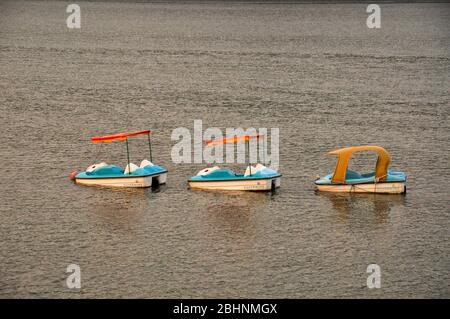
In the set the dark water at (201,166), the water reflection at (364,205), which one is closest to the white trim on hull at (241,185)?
the dark water at (201,166)

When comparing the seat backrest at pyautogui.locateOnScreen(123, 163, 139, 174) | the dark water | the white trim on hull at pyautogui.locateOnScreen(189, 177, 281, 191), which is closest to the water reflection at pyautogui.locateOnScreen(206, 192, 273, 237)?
the dark water

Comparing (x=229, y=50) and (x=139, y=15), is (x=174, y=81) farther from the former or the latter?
(x=139, y=15)

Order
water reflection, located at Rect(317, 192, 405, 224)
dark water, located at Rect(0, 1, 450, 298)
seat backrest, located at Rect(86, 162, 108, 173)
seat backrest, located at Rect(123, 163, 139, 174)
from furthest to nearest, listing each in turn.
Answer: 1. seat backrest, located at Rect(86, 162, 108, 173)
2. seat backrest, located at Rect(123, 163, 139, 174)
3. water reflection, located at Rect(317, 192, 405, 224)
4. dark water, located at Rect(0, 1, 450, 298)

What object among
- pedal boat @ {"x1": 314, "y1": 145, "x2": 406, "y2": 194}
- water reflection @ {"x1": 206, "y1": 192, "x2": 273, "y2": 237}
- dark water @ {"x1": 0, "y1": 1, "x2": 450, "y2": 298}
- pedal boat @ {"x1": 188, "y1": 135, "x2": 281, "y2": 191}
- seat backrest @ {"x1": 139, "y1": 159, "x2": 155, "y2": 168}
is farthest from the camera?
seat backrest @ {"x1": 139, "y1": 159, "x2": 155, "y2": 168}

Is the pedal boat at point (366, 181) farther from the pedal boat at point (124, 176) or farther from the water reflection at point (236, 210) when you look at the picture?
the pedal boat at point (124, 176)

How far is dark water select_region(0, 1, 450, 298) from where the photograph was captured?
48.2m

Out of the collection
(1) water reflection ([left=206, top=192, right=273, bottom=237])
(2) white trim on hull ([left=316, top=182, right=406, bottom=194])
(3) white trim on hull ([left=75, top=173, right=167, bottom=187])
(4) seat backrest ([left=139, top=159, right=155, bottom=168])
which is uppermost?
(4) seat backrest ([left=139, top=159, right=155, bottom=168])

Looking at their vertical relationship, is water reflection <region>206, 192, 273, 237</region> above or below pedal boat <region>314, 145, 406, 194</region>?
below

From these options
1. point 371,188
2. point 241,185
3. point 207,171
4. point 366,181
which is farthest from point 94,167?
point 371,188

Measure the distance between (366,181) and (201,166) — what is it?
12.3 meters

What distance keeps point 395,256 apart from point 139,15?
407 ft

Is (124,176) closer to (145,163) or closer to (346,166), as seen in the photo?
(145,163)

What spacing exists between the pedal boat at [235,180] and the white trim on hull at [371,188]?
11.0 ft

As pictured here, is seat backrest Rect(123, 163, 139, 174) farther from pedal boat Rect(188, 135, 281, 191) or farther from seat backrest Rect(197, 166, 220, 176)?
seat backrest Rect(197, 166, 220, 176)
